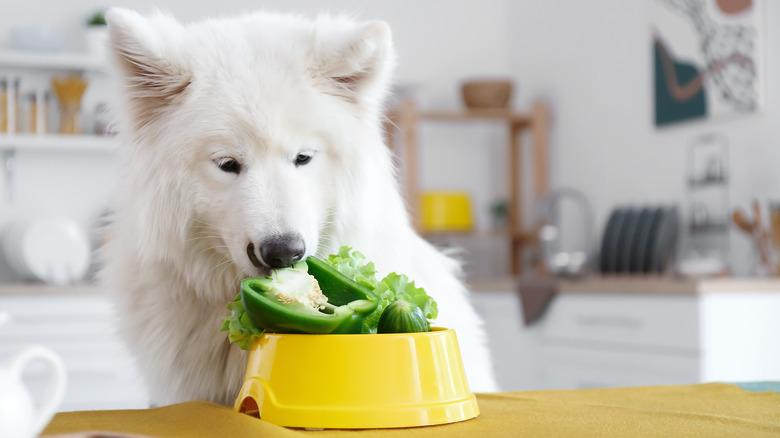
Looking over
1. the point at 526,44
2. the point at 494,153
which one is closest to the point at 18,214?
the point at 494,153

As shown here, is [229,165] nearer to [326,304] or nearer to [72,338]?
[326,304]

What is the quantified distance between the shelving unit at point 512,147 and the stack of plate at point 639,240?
81 cm

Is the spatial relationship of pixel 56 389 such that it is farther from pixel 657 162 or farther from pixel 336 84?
pixel 657 162

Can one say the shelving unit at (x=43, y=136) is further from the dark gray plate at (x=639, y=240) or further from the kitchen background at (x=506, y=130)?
the dark gray plate at (x=639, y=240)

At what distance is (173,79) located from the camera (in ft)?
3.63

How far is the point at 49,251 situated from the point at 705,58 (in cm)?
323

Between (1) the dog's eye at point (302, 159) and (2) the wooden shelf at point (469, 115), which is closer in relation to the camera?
(1) the dog's eye at point (302, 159)

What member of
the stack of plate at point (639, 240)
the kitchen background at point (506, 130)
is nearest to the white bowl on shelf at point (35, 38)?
the kitchen background at point (506, 130)

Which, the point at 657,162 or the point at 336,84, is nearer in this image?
the point at 336,84

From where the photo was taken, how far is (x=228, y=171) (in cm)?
107

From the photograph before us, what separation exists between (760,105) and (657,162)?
72cm

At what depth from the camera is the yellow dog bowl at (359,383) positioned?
0.73 meters

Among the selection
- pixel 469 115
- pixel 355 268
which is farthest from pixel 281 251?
pixel 469 115

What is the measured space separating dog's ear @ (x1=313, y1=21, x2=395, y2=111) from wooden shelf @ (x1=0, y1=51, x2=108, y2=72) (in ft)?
10.8
